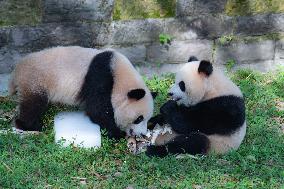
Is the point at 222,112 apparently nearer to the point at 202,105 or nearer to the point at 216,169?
the point at 202,105

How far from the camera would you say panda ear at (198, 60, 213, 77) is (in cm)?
559

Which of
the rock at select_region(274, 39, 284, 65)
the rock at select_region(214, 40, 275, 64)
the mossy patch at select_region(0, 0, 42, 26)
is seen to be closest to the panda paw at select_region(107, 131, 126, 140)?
the mossy patch at select_region(0, 0, 42, 26)

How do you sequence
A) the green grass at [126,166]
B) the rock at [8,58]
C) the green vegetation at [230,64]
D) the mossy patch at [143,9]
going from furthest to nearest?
the green vegetation at [230,64] < the mossy patch at [143,9] < the rock at [8,58] < the green grass at [126,166]

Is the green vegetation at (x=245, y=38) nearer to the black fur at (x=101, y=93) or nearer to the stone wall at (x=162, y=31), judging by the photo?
the stone wall at (x=162, y=31)

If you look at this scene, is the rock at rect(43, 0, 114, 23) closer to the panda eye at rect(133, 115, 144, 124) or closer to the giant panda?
the giant panda

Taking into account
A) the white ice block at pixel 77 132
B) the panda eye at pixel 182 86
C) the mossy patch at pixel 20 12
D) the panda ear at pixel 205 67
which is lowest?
the white ice block at pixel 77 132

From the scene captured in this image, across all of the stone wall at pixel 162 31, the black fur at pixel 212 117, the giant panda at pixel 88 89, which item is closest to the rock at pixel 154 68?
the stone wall at pixel 162 31

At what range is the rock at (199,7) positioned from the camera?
7.14 metres

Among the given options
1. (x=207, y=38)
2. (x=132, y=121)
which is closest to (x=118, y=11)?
(x=207, y=38)

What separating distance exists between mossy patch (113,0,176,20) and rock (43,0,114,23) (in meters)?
0.11

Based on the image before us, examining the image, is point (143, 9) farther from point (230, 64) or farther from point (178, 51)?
point (230, 64)

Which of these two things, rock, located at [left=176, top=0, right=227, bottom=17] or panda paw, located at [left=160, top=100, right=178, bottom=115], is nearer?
panda paw, located at [left=160, top=100, right=178, bottom=115]

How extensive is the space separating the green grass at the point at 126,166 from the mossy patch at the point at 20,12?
1288 millimetres

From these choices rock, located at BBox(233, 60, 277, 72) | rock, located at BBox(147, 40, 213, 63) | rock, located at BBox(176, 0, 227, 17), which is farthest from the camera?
rock, located at BBox(233, 60, 277, 72)
